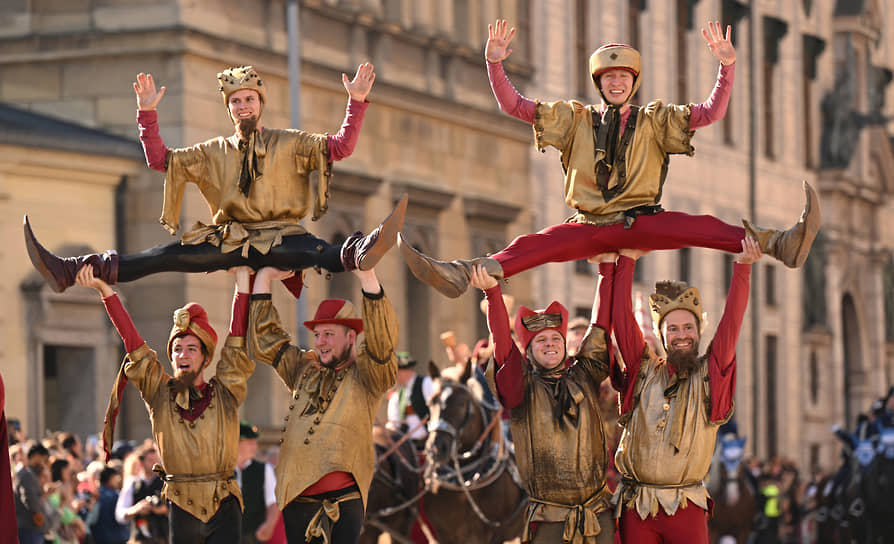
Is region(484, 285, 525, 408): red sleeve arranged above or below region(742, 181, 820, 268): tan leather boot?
below

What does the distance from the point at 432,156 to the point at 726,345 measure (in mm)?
21296

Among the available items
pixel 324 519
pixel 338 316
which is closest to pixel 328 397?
pixel 338 316

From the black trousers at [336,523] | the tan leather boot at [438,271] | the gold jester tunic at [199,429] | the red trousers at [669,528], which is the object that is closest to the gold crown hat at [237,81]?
the gold jester tunic at [199,429]

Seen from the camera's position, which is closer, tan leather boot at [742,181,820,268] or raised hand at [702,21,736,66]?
tan leather boot at [742,181,820,268]

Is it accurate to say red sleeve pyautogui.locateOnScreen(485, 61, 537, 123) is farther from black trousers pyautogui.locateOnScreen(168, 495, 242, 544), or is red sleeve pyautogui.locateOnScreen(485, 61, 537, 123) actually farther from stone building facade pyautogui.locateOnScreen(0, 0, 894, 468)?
stone building facade pyautogui.locateOnScreen(0, 0, 894, 468)

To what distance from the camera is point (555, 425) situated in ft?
38.3

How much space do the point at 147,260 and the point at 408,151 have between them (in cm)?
2005

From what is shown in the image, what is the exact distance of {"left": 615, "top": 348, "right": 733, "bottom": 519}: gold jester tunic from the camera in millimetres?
11477

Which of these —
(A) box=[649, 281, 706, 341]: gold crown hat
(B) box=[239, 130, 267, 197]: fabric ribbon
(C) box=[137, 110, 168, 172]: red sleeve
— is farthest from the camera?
(C) box=[137, 110, 168, 172]: red sleeve

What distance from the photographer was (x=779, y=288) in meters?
49.9

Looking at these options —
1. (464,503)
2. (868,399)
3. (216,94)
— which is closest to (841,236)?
(868,399)

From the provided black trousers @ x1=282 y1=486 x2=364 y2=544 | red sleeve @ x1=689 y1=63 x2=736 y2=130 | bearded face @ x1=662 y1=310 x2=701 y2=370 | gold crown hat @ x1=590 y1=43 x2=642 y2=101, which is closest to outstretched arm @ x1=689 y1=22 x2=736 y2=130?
red sleeve @ x1=689 y1=63 x2=736 y2=130

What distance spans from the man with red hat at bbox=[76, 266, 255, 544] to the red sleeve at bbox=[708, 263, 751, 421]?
2457 mm

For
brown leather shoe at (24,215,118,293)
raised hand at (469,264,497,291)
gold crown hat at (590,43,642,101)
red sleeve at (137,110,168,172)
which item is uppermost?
gold crown hat at (590,43,642,101)
